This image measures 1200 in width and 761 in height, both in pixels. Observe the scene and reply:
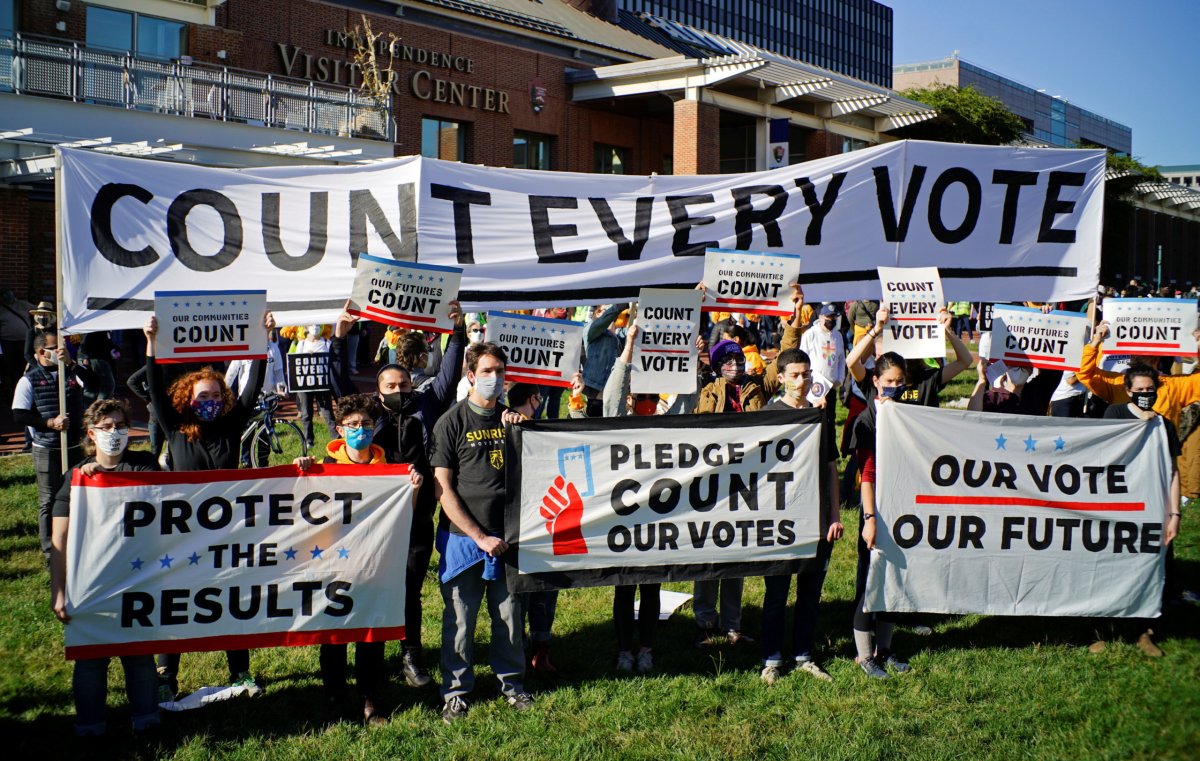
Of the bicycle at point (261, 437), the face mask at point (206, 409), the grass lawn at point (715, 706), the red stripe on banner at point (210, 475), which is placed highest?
the face mask at point (206, 409)

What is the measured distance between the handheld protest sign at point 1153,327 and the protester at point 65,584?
7.71 meters

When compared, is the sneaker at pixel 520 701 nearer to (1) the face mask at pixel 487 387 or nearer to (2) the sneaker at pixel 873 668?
(1) the face mask at pixel 487 387

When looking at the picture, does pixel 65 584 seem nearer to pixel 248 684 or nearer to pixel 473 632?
pixel 248 684

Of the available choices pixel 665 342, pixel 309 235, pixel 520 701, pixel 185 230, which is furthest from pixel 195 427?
pixel 665 342

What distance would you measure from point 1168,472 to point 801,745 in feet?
10.8

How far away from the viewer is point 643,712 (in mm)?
6094

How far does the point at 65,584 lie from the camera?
18.4 ft

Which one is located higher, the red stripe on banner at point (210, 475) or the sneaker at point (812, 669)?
the red stripe on banner at point (210, 475)

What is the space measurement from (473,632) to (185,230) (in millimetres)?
2976

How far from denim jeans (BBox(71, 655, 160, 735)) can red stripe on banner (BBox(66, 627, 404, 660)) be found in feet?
0.20

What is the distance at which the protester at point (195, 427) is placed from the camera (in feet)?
20.4

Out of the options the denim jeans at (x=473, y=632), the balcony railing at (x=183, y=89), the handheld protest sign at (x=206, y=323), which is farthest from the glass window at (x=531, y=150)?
the denim jeans at (x=473, y=632)

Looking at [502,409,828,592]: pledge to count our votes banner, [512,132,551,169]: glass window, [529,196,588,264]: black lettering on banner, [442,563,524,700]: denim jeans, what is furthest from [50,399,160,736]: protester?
[512,132,551,169]: glass window

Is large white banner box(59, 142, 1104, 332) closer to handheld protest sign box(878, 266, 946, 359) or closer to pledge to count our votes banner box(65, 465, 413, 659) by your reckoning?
handheld protest sign box(878, 266, 946, 359)
